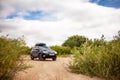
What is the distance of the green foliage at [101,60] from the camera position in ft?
43.8

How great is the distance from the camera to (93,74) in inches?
551

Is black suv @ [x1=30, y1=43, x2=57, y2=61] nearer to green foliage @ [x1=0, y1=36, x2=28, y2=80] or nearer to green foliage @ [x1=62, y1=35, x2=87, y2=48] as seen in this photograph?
green foliage @ [x1=0, y1=36, x2=28, y2=80]

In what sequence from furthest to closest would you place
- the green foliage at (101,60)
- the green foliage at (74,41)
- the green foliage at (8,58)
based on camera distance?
the green foliage at (74,41) < the green foliage at (101,60) < the green foliage at (8,58)

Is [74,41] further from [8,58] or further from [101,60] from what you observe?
[8,58]

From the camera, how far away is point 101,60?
44.8ft

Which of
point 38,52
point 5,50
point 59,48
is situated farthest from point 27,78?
point 59,48

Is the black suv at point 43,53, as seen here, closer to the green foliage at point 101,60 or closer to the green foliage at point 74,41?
the green foliage at point 101,60

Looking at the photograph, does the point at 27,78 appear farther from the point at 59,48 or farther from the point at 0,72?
the point at 59,48

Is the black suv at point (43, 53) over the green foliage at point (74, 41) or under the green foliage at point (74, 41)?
under

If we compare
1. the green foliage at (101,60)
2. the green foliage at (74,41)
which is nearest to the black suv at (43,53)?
the green foliage at (101,60)

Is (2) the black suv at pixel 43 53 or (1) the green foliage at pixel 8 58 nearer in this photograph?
(1) the green foliage at pixel 8 58

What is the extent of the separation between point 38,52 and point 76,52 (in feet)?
35.1

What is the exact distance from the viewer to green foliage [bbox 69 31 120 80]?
1334cm

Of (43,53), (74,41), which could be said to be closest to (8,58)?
(43,53)
